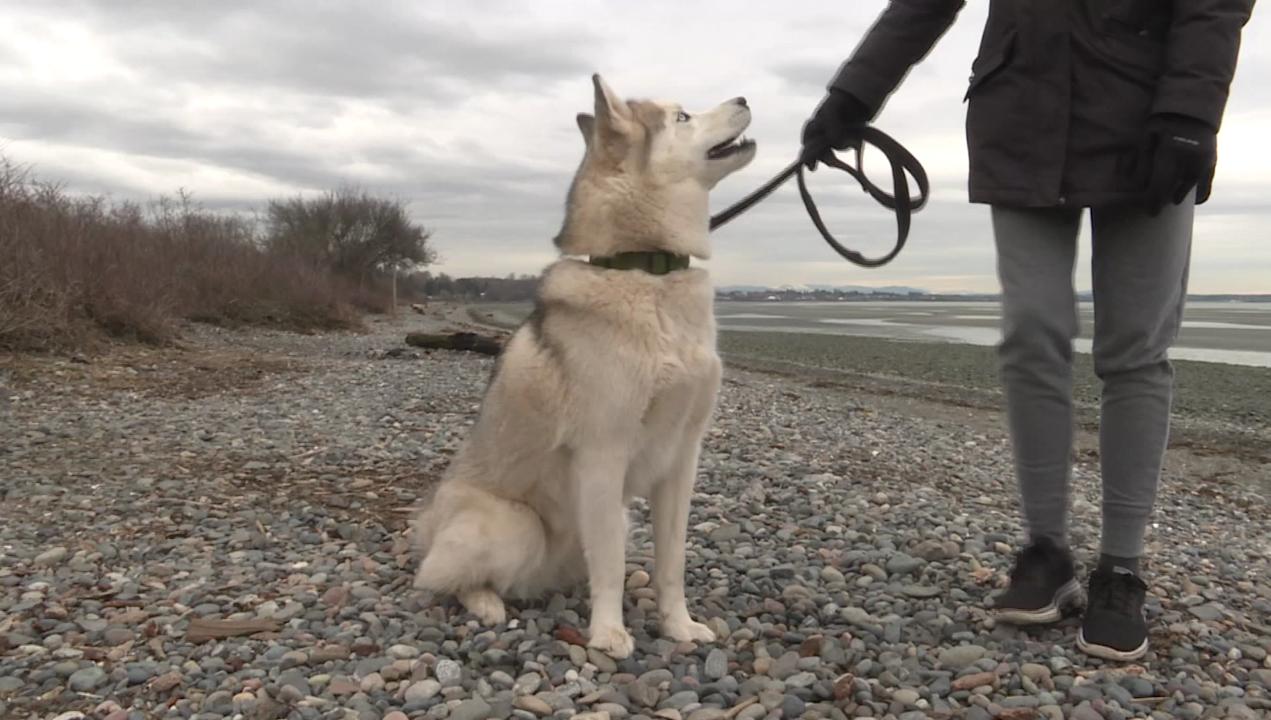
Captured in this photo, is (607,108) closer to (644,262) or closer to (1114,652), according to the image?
Answer: (644,262)

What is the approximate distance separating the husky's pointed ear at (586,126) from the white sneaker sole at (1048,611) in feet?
7.36

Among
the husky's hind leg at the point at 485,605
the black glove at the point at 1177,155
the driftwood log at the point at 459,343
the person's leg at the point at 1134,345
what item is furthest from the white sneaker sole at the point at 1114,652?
the driftwood log at the point at 459,343

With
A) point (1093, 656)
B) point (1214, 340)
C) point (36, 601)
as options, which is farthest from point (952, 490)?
point (1214, 340)

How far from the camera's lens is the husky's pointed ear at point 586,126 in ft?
10.7

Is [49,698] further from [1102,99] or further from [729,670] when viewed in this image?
[1102,99]

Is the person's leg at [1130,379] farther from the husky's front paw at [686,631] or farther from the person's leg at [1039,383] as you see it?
the husky's front paw at [686,631]

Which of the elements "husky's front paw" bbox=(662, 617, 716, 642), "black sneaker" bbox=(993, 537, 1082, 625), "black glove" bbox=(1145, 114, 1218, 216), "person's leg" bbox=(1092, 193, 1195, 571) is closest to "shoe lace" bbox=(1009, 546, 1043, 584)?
"black sneaker" bbox=(993, 537, 1082, 625)

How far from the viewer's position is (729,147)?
3188mm

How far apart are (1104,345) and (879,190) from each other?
1.12 m

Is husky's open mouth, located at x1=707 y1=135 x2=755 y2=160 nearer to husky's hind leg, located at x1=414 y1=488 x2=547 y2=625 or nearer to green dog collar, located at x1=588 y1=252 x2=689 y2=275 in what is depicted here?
green dog collar, located at x1=588 y1=252 x2=689 y2=275

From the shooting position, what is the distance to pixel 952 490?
611 cm

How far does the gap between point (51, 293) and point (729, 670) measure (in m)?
11.2

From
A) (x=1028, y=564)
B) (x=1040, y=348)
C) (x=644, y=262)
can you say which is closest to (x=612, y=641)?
(x=644, y=262)

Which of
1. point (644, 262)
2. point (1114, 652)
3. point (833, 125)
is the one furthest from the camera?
point (833, 125)
